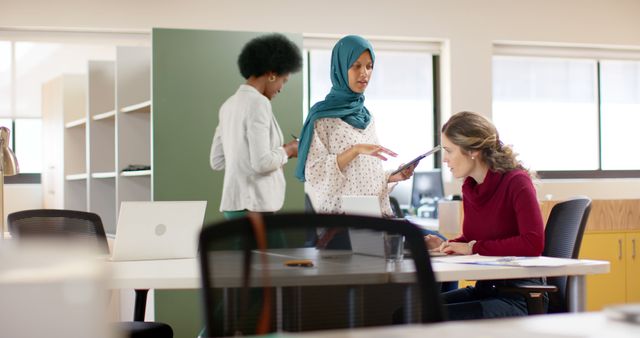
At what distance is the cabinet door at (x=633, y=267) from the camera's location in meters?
4.94

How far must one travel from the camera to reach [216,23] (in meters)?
6.40

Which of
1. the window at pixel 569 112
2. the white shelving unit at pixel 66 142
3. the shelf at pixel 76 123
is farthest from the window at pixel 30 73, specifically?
the window at pixel 569 112

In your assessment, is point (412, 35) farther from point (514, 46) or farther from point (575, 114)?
point (575, 114)

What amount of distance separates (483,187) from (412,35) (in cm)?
425

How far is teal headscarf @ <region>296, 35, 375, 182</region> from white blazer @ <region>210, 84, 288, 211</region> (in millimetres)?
364

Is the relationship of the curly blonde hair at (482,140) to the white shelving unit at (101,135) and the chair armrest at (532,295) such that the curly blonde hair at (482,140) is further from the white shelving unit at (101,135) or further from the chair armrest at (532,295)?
the white shelving unit at (101,135)

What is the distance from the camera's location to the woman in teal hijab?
2.93 meters

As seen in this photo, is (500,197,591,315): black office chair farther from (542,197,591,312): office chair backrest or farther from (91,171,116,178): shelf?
(91,171,116,178): shelf

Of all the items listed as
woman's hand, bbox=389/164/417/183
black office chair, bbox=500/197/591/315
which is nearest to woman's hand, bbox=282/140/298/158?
woman's hand, bbox=389/164/417/183

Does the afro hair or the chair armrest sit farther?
the afro hair

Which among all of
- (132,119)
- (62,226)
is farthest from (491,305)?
(132,119)

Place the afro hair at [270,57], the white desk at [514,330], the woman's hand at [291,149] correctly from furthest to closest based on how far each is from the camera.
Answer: the afro hair at [270,57], the woman's hand at [291,149], the white desk at [514,330]

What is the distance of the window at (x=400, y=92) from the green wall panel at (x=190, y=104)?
2399 mm

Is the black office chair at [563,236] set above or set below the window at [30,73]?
below
